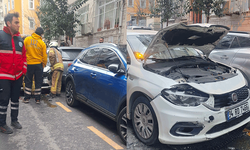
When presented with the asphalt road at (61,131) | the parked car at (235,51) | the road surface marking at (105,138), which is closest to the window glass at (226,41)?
the parked car at (235,51)

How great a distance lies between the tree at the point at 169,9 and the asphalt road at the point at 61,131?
1.55 m

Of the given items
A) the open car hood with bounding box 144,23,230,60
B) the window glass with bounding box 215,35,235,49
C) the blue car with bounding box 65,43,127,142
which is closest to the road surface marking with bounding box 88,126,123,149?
the blue car with bounding box 65,43,127,142

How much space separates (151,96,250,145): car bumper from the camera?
35.5 inches

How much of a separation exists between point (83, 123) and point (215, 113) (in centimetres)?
285

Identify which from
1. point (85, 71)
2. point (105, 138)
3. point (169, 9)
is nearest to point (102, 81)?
point (105, 138)

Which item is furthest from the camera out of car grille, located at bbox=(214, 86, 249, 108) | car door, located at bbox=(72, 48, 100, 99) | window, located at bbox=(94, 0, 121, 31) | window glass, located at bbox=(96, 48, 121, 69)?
car door, located at bbox=(72, 48, 100, 99)

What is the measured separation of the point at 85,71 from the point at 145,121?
2571mm

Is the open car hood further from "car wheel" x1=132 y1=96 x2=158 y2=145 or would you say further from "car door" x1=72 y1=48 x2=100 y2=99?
"car door" x1=72 y1=48 x2=100 y2=99

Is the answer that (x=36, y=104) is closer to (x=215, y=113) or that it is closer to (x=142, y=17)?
(x=142, y=17)

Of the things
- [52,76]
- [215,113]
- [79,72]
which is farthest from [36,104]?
[215,113]

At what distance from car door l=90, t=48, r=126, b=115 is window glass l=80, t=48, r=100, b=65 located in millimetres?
175

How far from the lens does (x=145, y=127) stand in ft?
3.62

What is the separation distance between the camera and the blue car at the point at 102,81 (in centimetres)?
215

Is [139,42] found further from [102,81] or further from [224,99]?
[102,81]
